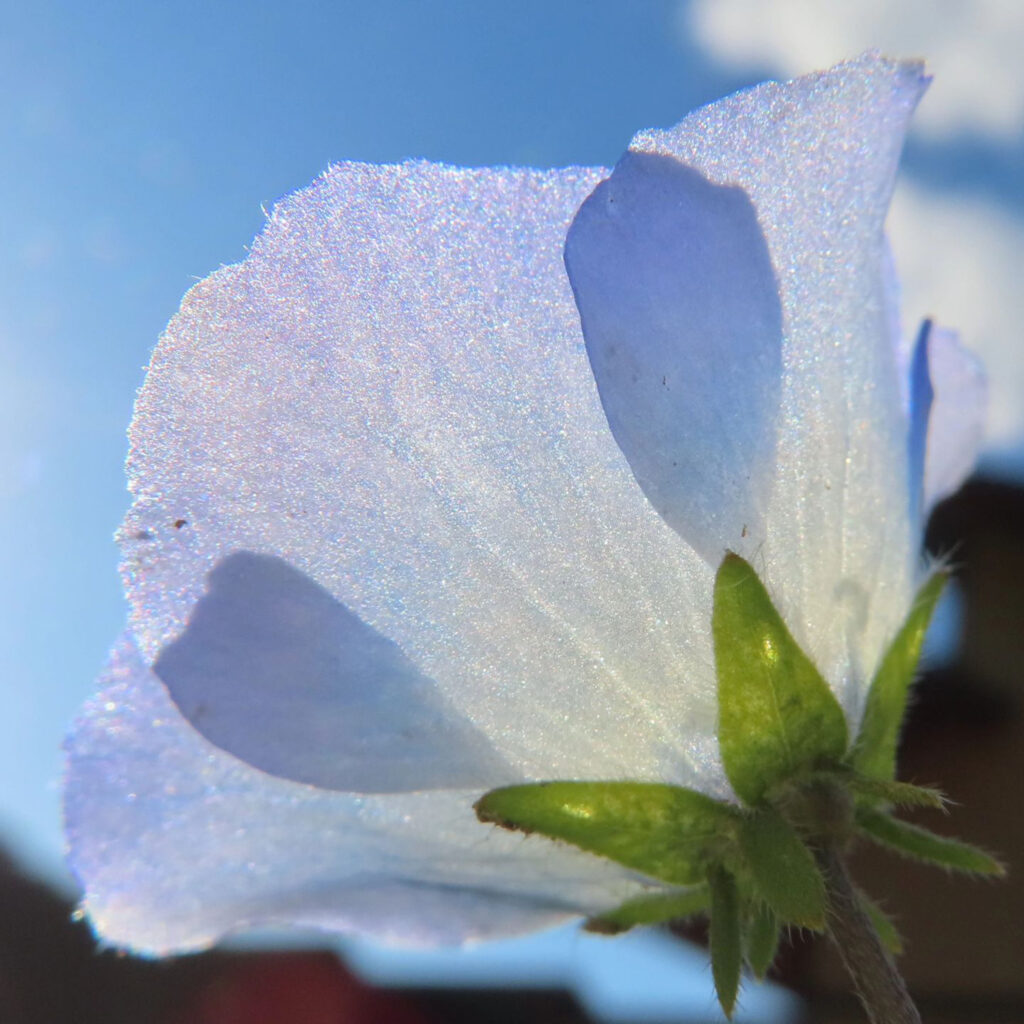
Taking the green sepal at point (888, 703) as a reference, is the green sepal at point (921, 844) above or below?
below

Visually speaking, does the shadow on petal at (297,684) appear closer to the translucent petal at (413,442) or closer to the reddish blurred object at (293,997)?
the translucent petal at (413,442)

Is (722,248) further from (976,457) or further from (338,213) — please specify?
(976,457)

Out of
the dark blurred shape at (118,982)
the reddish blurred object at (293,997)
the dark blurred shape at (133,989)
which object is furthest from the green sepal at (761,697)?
the dark blurred shape at (133,989)

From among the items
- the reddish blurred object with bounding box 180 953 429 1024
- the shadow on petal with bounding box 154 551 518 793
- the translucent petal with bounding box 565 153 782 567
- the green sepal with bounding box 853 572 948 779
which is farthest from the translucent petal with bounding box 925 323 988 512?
the reddish blurred object with bounding box 180 953 429 1024

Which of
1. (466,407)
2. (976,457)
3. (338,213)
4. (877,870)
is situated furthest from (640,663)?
(877,870)

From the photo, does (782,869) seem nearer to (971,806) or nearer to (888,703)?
(888,703)

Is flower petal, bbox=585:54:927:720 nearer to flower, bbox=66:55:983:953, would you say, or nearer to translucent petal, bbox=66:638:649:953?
flower, bbox=66:55:983:953
